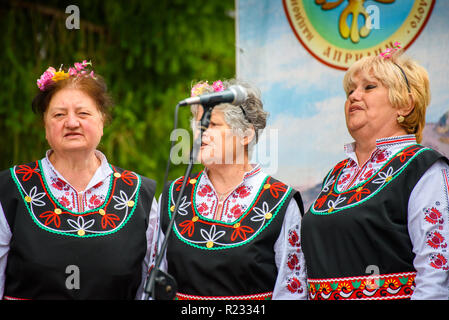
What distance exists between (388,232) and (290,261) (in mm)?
525

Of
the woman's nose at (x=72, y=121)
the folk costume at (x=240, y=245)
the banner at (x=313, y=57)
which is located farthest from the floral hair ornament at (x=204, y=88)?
the banner at (x=313, y=57)

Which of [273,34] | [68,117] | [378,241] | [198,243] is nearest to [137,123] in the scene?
[273,34]

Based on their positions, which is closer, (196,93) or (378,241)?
(378,241)

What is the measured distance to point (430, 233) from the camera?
236 centimetres

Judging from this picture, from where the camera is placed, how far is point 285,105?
359 centimetres

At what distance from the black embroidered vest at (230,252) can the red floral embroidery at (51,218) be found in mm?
554

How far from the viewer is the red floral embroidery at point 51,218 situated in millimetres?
2795

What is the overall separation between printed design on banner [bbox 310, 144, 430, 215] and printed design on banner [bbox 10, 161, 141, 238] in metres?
0.96

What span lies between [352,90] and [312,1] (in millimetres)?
903

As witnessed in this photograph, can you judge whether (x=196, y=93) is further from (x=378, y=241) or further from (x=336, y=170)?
(x=378, y=241)

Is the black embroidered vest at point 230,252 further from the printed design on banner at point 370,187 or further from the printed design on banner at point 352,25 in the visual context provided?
the printed design on banner at point 352,25

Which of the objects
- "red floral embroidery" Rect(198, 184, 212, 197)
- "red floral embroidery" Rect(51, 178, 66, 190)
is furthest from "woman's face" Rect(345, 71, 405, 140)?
"red floral embroidery" Rect(51, 178, 66, 190)

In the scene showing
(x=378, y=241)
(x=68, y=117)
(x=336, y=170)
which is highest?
(x=68, y=117)

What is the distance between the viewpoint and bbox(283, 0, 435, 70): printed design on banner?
326cm
